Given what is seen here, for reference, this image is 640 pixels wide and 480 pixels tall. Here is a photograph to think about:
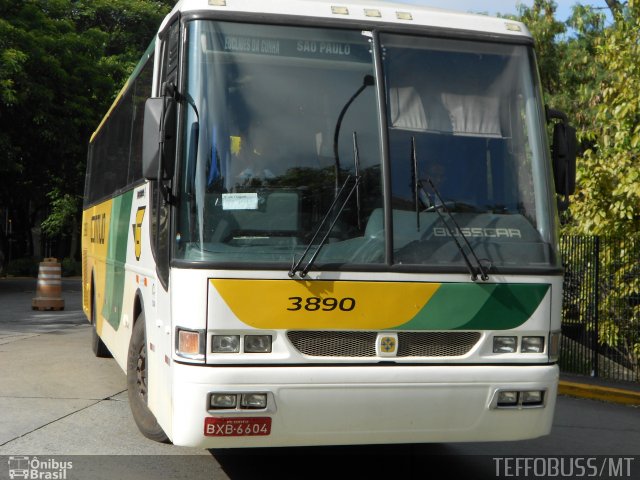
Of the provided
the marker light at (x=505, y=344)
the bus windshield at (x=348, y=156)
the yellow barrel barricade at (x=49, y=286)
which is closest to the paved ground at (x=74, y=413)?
the bus windshield at (x=348, y=156)

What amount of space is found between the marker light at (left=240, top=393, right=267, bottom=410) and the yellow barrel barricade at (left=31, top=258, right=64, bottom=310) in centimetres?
1538

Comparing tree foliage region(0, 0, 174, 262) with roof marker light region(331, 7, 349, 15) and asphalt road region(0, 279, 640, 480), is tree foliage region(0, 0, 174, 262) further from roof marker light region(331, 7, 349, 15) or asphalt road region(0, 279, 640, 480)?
roof marker light region(331, 7, 349, 15)

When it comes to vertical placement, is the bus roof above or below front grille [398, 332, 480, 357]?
above

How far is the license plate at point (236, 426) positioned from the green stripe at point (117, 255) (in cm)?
324

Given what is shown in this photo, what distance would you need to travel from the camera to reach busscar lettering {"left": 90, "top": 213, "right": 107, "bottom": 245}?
1088 cm

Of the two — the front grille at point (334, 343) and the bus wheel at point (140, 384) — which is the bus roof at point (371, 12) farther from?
the bus wheel at point (140, 384)

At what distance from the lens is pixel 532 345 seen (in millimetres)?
5957

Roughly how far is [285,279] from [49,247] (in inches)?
1917

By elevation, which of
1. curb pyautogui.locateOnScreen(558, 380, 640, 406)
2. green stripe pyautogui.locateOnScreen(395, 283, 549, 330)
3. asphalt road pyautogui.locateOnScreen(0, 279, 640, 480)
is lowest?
curb pyautogui.locateOnScreen(558, 380, 640, 406)

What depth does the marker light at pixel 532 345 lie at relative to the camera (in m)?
5.95

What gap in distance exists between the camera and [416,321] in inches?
226

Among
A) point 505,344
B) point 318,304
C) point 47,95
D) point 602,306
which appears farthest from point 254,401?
point 47,95

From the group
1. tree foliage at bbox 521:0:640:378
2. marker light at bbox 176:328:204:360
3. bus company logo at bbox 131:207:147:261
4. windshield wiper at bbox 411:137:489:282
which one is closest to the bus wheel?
bus company logo at bbox 131:207:147:261

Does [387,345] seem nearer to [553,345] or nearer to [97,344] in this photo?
[553,345]
